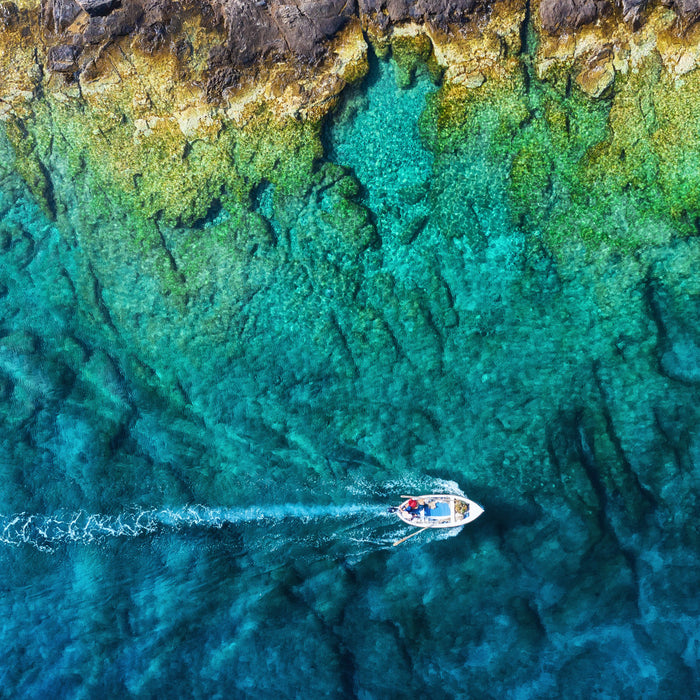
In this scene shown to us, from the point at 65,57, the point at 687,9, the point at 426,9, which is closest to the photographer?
the point at 687,9

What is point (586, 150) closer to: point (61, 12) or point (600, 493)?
point (600, 493)

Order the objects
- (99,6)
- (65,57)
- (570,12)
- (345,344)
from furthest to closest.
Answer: (65,57) → (99,6) → (345,344) → (570,12)

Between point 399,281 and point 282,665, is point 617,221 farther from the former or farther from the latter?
point 282,665

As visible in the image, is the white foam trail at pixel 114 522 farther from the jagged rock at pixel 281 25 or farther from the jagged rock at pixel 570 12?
the jagged rock at pixel 570 12

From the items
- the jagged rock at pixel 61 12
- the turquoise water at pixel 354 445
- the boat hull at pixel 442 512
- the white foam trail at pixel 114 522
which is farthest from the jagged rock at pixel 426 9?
the white foam trail at pixel 114 522

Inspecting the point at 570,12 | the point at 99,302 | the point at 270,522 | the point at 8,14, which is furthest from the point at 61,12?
the point at 270,522
